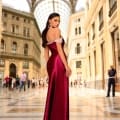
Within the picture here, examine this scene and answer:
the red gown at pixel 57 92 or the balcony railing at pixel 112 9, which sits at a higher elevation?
the balcony railing at pixel 112 9

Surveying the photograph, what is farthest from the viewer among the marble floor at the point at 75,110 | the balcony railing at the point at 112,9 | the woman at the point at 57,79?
the balcony railing at the point at 112,9

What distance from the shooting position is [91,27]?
32.4m

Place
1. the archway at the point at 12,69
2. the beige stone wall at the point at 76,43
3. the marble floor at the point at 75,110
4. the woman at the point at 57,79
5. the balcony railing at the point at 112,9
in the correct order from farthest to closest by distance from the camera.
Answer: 1. the beige stone wall at the point at 76,43
2. the archway at the point at 12,69
3. the balcony railing at the point at 112,9
4. the marble floor at the point at 75,110
5. the woman at the point at 57,79

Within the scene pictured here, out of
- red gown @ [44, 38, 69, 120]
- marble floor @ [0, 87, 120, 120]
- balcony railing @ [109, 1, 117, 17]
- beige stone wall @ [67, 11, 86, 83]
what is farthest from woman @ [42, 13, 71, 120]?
beige stone wall @ [67, 11, 86, 83]

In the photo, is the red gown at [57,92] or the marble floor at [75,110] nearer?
the red gown at [57,92]

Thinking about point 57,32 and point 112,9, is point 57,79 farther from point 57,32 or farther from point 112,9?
point 112,9

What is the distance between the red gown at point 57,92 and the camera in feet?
12.8

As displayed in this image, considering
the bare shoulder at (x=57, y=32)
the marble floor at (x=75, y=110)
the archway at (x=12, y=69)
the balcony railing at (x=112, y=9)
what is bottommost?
the marble floor at (x=75, y=110)

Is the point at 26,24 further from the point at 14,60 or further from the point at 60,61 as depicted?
the point at 60,61

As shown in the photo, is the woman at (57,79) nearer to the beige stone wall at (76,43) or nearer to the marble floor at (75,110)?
the marble floor at (75,110)

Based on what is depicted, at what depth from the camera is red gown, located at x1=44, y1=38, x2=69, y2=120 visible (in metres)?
3.91

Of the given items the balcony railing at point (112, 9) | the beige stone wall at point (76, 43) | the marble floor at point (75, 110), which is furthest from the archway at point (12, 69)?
the marble floor at point (75, 110)

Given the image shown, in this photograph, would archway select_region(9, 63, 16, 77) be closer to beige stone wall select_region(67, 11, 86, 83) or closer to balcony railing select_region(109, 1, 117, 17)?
beige stone wall select_region(67, 11, 86, 83)

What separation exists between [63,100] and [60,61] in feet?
1.68
